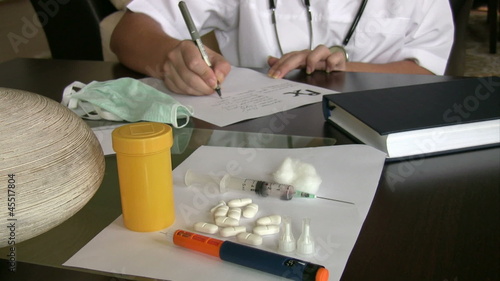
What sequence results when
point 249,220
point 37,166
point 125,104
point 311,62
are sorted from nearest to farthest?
point 37,166
point 249,220
point 125,104
point 311,62

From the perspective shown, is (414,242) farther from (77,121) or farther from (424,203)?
(77,121)

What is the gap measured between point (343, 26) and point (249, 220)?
86 centimetres

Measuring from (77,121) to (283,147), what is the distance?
0.31 m

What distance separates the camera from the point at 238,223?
495 mm

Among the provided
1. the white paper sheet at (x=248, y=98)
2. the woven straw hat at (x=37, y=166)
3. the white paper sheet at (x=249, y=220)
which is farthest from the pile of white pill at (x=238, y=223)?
the white paper sheet at (x=248, y=98)

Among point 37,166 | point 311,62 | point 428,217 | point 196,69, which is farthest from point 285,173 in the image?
point 311,62

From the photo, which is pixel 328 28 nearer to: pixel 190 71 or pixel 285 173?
pixel 190 71

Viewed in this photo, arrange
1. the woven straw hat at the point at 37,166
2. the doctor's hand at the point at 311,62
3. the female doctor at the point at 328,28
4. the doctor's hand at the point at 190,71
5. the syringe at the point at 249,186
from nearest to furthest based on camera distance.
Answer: the woven straw hat at the point at 37,166 → the syringe at the point at 249,186 → the doctor's hand at the point at 190,71 → the doctor's hand at the point at 311,62 → the female doctor at the point at 328,28

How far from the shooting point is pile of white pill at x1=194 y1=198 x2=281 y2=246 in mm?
470

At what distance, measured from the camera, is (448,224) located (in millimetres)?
494

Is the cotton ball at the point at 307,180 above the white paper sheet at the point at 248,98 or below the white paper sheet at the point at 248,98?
above

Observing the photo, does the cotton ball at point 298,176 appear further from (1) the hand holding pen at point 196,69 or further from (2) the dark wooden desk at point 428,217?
(1) the hand holding pen at point 196,69

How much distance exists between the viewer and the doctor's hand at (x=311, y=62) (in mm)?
1027

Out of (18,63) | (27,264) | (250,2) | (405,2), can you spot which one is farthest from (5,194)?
(405,2)
